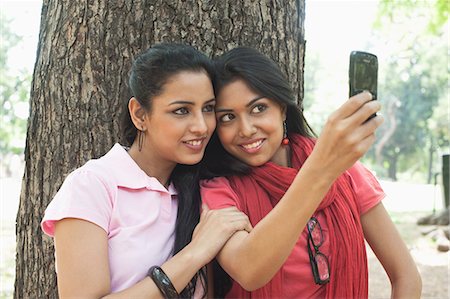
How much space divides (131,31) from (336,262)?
1360 mm

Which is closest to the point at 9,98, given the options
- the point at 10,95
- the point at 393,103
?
the point at 10,95

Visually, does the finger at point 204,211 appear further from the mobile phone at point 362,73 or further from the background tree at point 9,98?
the background tree at point 9,98

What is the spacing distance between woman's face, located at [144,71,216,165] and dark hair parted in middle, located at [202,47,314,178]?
0.50ft

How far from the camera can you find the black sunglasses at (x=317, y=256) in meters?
2.08

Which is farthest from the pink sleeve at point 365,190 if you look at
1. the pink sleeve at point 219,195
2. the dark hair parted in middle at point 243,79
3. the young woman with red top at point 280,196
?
the pink sleeve at point 219,195

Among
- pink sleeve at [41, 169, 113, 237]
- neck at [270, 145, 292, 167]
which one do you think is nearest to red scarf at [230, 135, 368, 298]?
neck at [270, 145, 292, 167]

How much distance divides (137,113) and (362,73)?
891 mm

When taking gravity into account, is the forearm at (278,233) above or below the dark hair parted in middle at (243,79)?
below

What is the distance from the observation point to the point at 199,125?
1.96 m

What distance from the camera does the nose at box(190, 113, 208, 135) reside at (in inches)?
77.1

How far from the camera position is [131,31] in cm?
250

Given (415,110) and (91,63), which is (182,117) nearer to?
(91,63)

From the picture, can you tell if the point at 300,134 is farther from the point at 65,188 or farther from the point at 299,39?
the point at 65,188

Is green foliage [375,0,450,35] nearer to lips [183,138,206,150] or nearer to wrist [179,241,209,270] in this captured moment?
lips [183,138,206,150]
